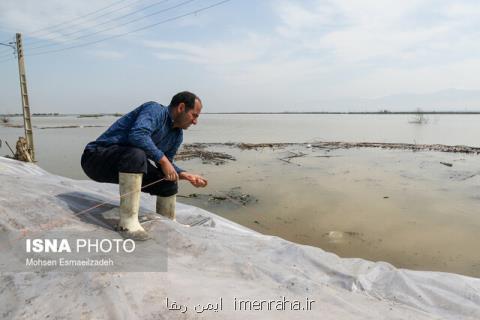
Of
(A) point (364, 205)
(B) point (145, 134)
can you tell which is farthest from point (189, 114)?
(A) point (364, 205)

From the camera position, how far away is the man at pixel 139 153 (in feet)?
8.05

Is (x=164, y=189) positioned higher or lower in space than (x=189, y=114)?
lower

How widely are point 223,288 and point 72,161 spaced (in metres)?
11.2

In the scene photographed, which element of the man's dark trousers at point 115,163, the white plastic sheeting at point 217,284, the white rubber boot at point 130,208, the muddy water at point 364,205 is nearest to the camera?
the white plastic sheeting at point 217,284

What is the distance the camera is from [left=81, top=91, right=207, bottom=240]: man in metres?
2.45

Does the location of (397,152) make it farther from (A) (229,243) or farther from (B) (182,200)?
(A) (229,243)

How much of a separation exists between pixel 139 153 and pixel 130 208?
1.29ft

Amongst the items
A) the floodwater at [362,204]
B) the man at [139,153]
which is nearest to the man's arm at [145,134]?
the man at [139,153]

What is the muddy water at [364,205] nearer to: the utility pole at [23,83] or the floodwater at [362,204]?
the floodwater at [362,204]

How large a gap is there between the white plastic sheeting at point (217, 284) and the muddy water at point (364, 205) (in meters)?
1.72

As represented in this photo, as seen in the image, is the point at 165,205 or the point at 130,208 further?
the point at 165,205

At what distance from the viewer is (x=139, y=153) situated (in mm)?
2488

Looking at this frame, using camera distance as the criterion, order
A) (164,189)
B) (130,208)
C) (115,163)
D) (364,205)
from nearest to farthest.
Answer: (130,208) → (115,163) → (164,189) → (364,205)

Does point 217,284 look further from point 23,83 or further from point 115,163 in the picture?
Result: point 23,83
